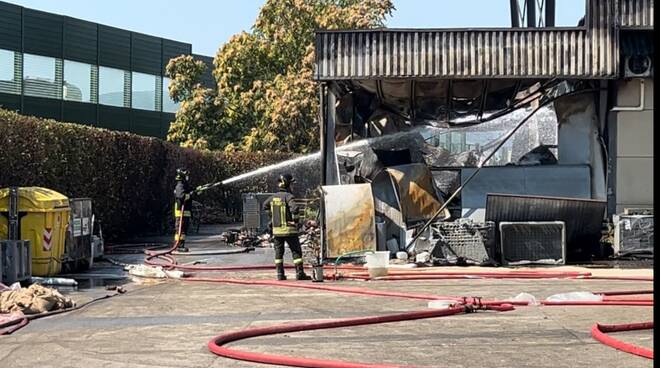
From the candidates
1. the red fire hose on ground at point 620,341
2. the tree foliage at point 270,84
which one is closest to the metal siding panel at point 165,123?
the tree foliage at point 270,84

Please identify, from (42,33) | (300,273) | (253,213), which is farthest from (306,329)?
(42,33)

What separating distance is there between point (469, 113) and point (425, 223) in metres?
3.52

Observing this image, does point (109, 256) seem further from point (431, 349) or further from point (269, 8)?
point (269, 8)

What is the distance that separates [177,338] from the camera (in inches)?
305

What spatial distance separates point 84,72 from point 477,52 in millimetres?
20420

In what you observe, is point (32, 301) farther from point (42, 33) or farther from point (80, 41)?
point (80, 41)

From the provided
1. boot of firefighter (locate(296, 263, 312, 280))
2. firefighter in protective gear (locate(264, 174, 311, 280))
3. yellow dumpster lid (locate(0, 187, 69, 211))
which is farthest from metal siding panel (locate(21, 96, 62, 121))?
boot of firefighter (locate(296, 263, 312, 280))

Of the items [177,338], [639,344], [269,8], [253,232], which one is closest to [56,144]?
[253,232]

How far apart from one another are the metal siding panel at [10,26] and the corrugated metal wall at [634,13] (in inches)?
796

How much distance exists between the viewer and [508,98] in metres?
17.3

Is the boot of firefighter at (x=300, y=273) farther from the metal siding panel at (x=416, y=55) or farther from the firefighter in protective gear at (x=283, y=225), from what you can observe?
the metal siding panel at (x=416, y=55)

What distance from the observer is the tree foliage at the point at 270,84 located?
3109 cm

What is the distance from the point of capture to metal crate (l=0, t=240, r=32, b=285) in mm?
11125

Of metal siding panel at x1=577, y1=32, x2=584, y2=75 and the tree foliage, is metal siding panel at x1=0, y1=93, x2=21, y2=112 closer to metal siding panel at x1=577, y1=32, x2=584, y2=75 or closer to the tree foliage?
the tree foliage
